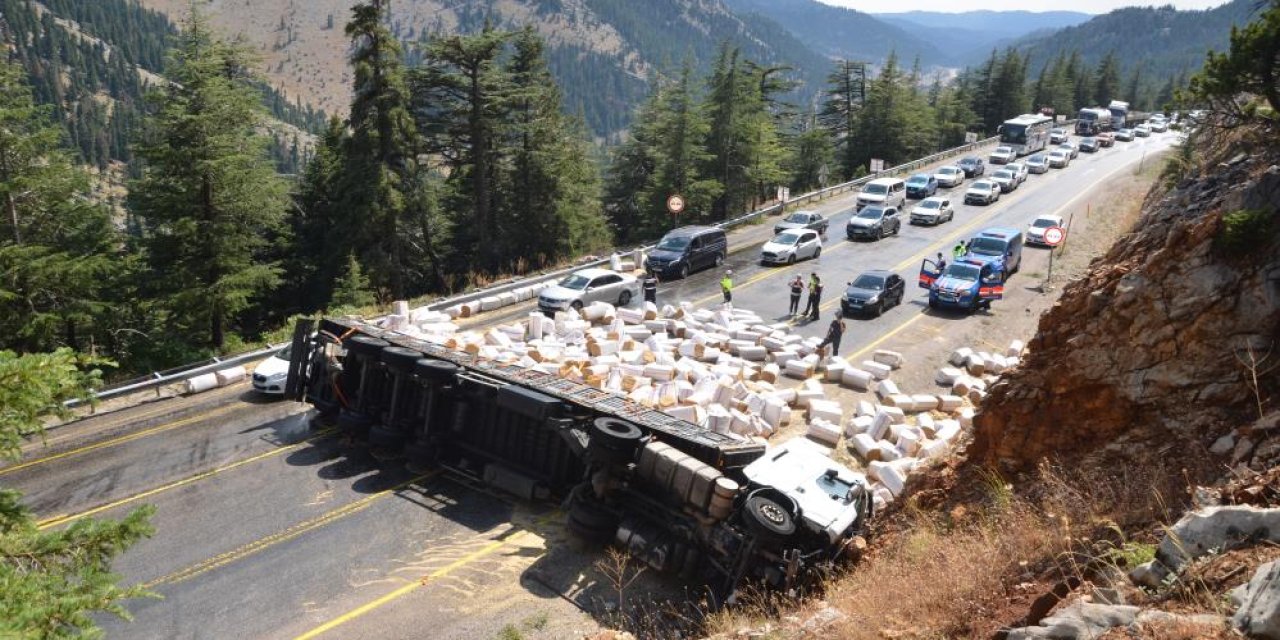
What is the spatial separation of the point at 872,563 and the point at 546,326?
13632 mm

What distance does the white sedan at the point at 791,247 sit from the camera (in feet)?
113

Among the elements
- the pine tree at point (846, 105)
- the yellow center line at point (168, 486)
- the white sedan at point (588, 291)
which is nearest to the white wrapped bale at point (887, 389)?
the white sedan at point (588, 291)

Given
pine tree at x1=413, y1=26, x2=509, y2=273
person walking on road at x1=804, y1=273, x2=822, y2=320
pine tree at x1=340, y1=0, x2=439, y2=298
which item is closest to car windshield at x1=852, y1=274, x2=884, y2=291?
person walking on road at x1=804, y1=273, x2=822, y2=320

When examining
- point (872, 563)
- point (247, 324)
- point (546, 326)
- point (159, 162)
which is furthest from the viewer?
point (247, 324)

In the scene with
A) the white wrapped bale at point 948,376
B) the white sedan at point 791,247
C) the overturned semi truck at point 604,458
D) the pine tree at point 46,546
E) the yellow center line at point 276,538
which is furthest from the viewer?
the white sedan at point 791,247

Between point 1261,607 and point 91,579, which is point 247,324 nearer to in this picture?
point 91,579

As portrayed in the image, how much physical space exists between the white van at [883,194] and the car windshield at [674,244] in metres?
18.6

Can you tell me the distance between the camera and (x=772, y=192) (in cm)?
6481

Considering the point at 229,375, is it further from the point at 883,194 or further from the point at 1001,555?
the point at 883,194

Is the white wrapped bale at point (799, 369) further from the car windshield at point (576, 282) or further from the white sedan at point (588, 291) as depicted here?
the car windshield at point (576, 282)

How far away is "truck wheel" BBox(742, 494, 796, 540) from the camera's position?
10.2 meters

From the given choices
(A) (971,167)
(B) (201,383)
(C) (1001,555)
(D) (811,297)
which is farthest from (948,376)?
(A) (971,167)

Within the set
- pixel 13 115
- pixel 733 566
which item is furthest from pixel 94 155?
pixel 733 566

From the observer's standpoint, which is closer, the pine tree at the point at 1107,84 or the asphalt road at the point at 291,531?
the asphalt road at the point at 291,531
